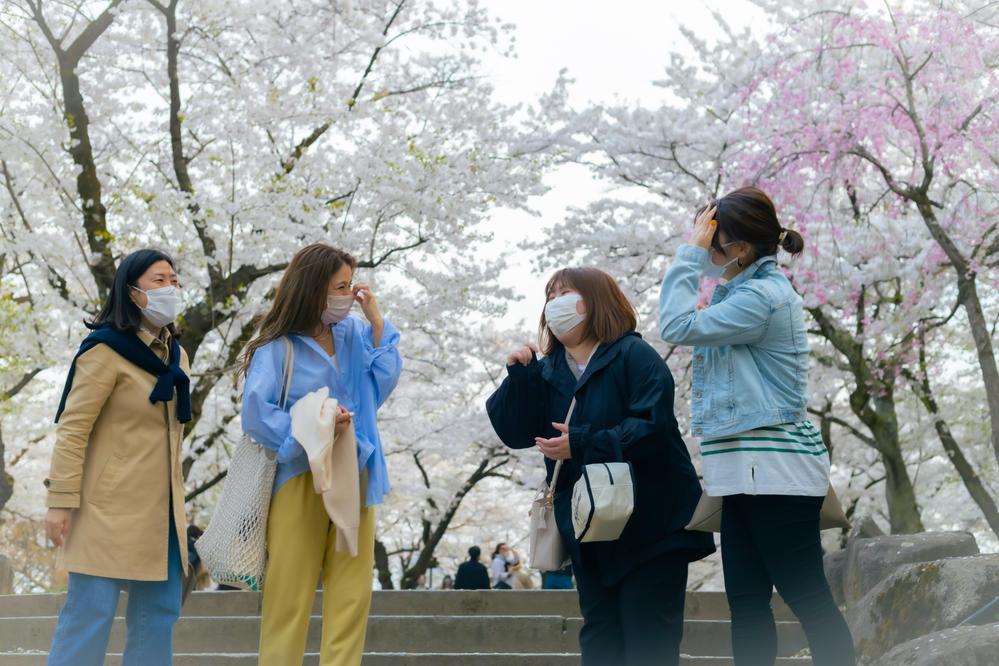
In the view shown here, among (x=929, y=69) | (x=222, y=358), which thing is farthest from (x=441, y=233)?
(x=929, y=69)

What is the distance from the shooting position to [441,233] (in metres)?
11.6

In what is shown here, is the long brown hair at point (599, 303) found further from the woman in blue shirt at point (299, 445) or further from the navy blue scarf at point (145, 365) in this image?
the navy blue scarf at point (145, 365)

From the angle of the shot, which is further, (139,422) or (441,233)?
(441,233)

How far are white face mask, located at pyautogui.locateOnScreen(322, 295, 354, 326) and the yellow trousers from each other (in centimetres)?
59

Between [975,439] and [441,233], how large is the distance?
11.3 m

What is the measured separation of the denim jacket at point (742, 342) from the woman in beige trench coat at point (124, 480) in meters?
1.86

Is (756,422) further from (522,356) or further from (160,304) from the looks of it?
(160,304)

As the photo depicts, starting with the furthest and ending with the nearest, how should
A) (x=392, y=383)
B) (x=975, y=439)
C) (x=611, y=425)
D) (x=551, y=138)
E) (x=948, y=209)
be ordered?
1. (x=975, y=439)
2. (x=551, y=138)
3. (x=948, y=209)
4. (x=392, y=383)
5. (x=611, y=425)

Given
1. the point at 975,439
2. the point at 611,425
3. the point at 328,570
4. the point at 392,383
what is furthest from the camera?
the point at 975,439

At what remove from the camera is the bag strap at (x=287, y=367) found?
12.0 feet

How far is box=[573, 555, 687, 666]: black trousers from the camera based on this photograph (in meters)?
3.20

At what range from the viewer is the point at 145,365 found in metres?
3.71

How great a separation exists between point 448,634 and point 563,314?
3.52 meters

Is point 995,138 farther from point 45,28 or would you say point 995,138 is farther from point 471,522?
point 471,522
